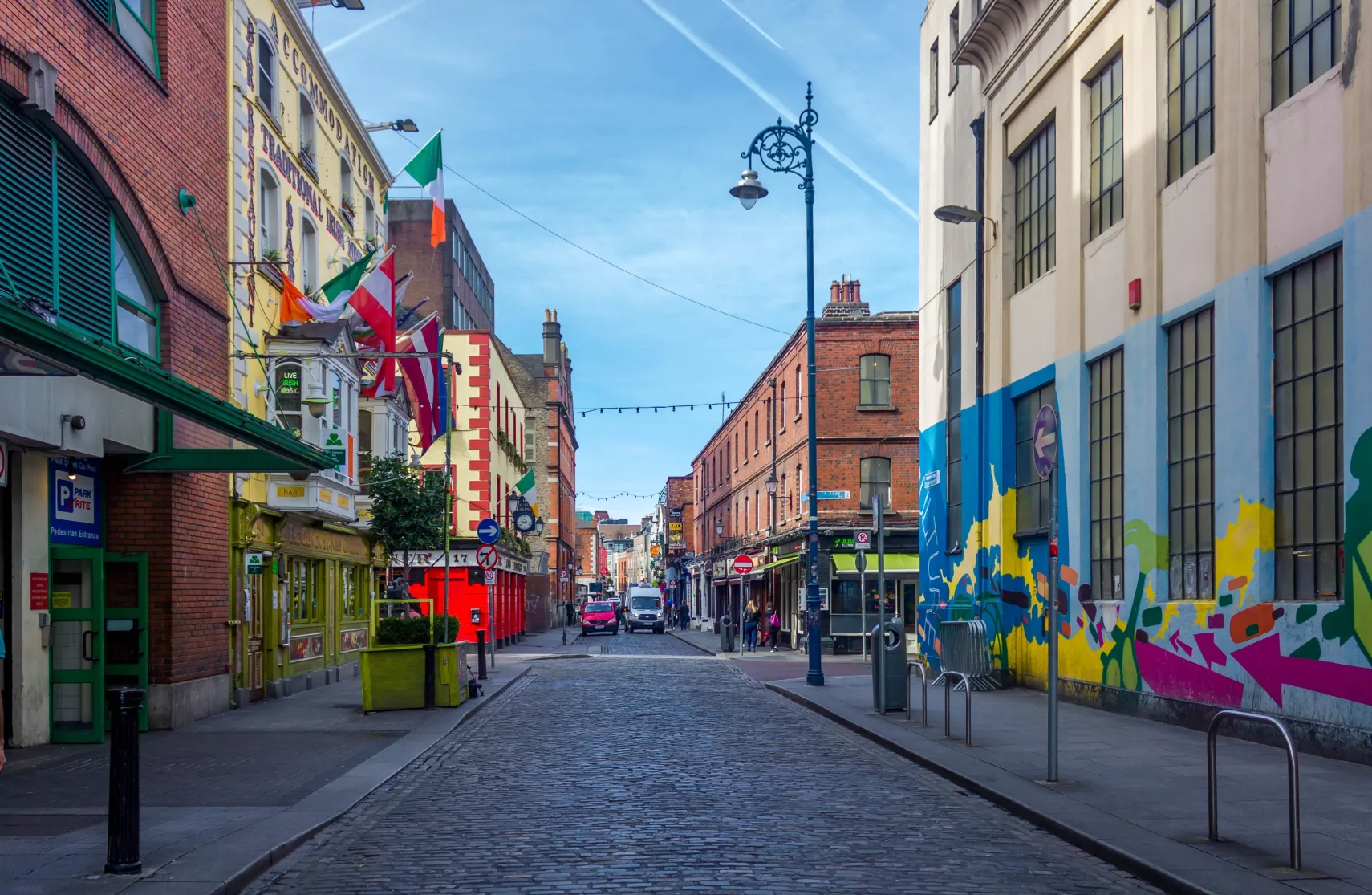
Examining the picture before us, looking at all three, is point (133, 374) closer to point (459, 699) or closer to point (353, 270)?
point (353, 270)

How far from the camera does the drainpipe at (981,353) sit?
2277 cm

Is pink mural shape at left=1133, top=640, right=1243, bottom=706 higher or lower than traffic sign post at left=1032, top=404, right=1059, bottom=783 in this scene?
lower

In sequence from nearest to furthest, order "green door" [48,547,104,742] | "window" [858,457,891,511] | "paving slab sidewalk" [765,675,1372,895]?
"paving slab sidewalk" [765,675,1372,895] < "green door" [48,547,104,742] < "window" [858,457,891,511]

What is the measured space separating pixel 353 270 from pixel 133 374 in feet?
29.3

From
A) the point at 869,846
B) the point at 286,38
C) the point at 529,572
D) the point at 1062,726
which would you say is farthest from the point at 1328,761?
the point at 529,572

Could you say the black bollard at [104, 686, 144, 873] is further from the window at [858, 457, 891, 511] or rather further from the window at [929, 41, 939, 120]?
the window at [858, 457, 891, 511]

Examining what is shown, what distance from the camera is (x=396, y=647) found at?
18703mm

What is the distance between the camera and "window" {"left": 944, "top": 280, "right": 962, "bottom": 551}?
81.1ft

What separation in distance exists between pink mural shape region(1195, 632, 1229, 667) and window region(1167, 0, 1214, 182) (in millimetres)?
5443

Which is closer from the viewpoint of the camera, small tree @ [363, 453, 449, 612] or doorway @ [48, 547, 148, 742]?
doorway @ [48, 547, 148, 742]

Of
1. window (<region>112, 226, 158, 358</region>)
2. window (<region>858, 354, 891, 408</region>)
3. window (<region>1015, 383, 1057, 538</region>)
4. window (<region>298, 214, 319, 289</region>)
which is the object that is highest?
window (<region>298, 214, 319, 289</region>)

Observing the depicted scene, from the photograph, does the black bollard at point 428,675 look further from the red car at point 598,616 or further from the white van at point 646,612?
the white van at point 646,612

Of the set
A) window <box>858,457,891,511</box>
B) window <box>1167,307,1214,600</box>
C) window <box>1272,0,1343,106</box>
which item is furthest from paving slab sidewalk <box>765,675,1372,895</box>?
window <box>858,457,891,511</box>

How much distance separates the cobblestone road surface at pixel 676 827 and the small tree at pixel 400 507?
1138 centimetres
